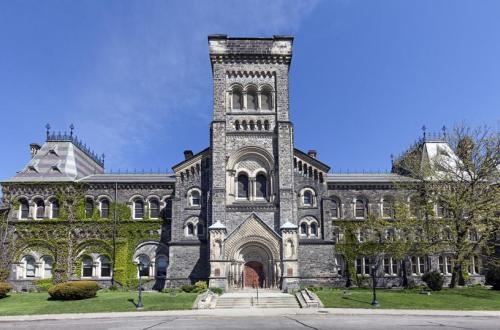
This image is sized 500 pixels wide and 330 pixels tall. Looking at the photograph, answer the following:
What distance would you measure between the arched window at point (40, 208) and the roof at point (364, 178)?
93.0ft

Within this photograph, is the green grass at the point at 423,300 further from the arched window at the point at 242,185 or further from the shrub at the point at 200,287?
the arched window at the point at 242,185

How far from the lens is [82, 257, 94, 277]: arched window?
40.6 meters

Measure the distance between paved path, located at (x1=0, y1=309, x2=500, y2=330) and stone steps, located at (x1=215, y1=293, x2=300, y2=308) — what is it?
6.50 ft

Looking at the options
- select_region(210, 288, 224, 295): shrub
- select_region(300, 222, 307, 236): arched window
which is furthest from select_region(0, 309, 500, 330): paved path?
select_region(300, 222, 307, 236): arched window

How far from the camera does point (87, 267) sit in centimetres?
4069

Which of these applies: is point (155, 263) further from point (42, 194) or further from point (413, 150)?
point (413, 150)

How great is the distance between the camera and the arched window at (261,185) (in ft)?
128

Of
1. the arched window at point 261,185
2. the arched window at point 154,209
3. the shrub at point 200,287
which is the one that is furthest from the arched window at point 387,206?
the arched window at point 154,209

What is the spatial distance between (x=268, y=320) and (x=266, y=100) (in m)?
24.4

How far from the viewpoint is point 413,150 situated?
4938 cm

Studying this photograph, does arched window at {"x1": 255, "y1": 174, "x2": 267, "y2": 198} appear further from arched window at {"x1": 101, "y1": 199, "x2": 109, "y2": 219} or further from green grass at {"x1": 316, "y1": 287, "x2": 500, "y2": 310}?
arched window at {"x1": 101, "y1": 199, "x2": 109, "y2": 219}

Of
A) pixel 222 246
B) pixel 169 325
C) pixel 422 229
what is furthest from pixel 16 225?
pixel 422 229

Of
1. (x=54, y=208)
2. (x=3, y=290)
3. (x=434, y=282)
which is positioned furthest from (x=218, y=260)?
(x=54, y=208)

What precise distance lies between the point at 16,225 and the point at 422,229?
1461 inches
